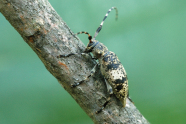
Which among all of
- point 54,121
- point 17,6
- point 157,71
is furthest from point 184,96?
point 17,6

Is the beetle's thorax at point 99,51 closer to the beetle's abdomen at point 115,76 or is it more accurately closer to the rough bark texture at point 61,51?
the beetle's abdomen at point 115,76

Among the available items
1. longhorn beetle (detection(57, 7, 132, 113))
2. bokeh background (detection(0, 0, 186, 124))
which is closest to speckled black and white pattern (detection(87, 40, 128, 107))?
longhorn beetle (detection(57, 7, 132, 113))

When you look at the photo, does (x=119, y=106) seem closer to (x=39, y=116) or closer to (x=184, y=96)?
(x=39, y=116)

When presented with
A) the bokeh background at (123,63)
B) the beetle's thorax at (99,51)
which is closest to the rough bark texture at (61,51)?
the beetle's thorax at (99,51)

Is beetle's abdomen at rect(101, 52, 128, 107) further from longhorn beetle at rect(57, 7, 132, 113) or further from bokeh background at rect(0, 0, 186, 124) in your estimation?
bokeh background at rect(0, 0, 186, 124)

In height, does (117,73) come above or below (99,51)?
below

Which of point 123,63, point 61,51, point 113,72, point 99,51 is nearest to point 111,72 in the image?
point 113,72

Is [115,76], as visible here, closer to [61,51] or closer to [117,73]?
[117,73]
